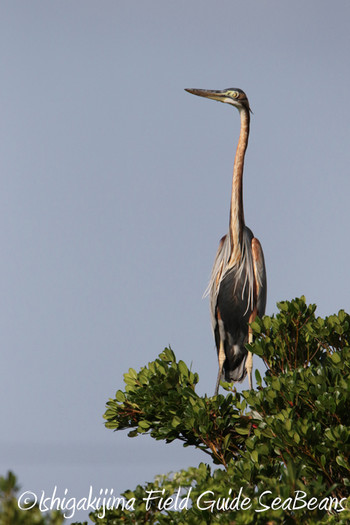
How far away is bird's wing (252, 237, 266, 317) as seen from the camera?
1070 centimetres

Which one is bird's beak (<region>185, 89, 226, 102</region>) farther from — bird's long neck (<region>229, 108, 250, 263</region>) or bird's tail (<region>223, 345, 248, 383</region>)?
bird's tail (<region>223, 345, 248, 383</region>)

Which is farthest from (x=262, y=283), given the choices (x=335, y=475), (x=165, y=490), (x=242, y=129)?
(x=165, y=490)

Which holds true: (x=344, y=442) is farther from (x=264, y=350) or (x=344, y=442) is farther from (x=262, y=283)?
(x=262, y=283)

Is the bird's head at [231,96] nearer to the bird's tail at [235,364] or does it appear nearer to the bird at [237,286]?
the bird at [237,286]

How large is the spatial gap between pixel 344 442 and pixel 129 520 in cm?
221

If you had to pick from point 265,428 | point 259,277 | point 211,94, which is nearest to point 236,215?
point 259,277

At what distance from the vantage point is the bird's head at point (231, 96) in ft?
37.8

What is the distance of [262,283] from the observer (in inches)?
424

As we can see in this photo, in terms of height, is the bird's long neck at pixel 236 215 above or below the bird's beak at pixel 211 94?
below

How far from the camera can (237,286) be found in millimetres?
10719

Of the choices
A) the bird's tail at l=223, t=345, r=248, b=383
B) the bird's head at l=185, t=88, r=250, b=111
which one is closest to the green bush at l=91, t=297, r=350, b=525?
the bird's tail at l=223, t=345, r=248, b=383

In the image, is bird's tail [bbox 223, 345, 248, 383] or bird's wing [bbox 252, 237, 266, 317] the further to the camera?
bird's tail [bbox 223, 345, 248, 383]

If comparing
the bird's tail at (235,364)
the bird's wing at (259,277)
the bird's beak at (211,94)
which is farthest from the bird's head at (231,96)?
the bird's tail at (235,364)

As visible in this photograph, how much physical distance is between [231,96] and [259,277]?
11.8 feet
